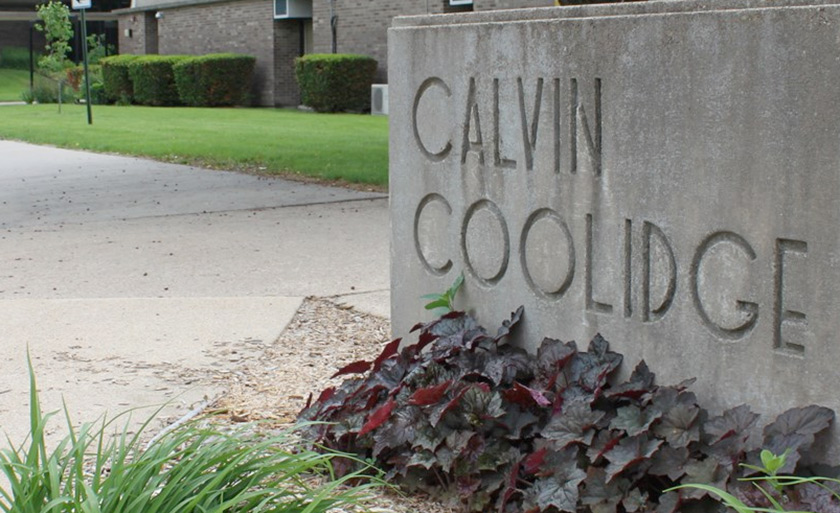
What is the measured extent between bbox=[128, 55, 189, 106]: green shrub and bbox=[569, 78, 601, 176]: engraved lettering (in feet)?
103

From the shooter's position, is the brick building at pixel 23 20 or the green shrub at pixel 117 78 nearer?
the green shrub at pixel 117 78

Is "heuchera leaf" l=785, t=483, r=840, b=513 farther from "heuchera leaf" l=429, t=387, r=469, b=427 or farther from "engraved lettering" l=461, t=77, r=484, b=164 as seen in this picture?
"engraved lettering" l=461, t=77, r=484, b=164

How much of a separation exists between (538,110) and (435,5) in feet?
75.9

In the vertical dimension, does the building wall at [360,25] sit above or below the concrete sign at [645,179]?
above

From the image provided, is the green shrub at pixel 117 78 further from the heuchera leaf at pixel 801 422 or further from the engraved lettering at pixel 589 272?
the heuchera leaf at pixel 801 422

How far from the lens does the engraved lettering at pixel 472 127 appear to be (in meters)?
4.13

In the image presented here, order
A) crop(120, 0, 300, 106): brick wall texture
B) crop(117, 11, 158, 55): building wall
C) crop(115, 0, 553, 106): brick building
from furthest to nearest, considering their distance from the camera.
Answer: crop(117, 11, 158, 55): building wall
crop(120, 0, 300, 106): brick wall texture
crop(115, 0, 553, 106): brick building

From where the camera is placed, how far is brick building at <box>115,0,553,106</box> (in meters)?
28.6

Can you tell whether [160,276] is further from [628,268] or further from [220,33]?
[220,33]

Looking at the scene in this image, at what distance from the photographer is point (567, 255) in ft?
12.6

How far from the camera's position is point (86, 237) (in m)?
8.66

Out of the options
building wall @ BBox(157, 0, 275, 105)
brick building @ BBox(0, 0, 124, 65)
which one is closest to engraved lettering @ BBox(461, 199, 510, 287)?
building wall @ BBox(157, 0, 275, 105)

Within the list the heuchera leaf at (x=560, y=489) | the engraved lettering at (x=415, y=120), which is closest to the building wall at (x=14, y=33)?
the engraved lettering at (x=415, y=120)

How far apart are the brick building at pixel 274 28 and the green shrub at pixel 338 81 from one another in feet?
1.89
